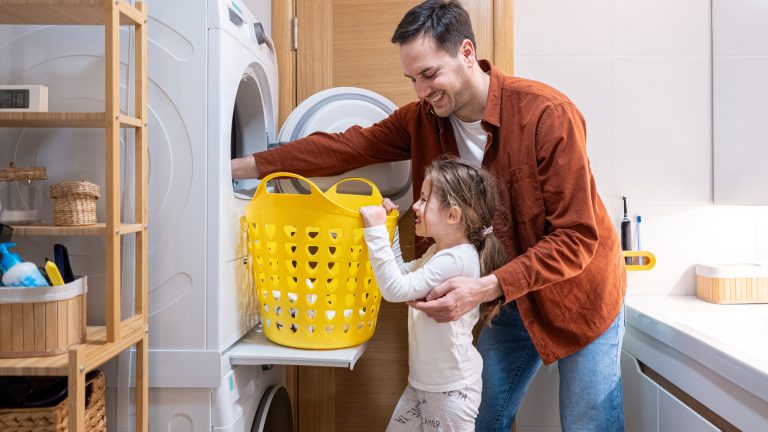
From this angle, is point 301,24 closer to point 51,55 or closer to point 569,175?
point 51,55

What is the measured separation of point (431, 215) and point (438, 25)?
470mm

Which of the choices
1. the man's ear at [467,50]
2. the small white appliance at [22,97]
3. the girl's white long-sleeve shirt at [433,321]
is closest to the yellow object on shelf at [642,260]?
the girl's white long-sleeve shirt at [433,321]

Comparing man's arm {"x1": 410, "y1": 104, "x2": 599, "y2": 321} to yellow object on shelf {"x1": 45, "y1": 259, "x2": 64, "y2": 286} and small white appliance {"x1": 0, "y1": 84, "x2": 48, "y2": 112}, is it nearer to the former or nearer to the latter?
yellow object on shelf {"x1": 45, "y1": 259, "x2": 64, "y2": 286}

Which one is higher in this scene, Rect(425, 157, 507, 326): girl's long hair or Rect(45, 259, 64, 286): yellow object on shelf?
Rect(425, 157, 507, 326): girl's long hair

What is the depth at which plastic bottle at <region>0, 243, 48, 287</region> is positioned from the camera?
1.18 meters

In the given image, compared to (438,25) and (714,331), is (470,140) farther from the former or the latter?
(714,331)

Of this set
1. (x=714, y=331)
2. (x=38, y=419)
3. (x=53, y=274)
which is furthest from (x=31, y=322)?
(x=714, y=331)

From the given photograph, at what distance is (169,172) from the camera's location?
1.42 meters

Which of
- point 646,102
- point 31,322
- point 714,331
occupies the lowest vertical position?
point 714,331

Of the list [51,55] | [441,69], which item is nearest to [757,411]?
[441,69]

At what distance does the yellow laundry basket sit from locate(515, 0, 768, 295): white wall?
984 millimetres

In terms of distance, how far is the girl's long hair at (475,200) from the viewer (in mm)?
1475

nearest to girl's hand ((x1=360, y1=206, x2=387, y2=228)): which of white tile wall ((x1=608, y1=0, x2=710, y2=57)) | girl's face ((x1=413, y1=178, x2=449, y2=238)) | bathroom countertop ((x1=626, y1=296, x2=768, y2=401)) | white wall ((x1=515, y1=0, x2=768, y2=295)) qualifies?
girl's face ((x1=413, y1=178, x2=449, y2=238))

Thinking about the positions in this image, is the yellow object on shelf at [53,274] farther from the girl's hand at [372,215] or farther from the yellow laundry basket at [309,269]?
the girl's hand at [372,215]
